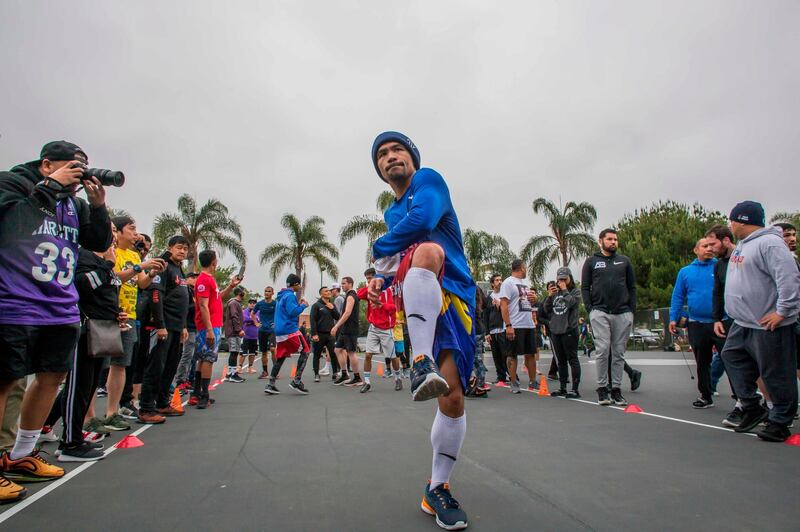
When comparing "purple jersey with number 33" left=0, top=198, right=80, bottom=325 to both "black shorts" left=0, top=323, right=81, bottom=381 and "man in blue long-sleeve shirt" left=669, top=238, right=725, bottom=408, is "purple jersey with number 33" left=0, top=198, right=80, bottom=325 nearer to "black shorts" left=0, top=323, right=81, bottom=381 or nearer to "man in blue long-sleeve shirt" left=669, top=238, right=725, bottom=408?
"black shorts" left=0, top=323, right=81, bottom=381

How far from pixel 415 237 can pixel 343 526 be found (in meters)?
1.38

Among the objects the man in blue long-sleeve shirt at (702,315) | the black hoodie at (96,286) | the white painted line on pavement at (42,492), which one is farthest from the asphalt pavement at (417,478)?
the black hoodie at (96,286)

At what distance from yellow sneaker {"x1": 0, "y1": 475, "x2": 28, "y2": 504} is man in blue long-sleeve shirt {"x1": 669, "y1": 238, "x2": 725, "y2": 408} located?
255 inches

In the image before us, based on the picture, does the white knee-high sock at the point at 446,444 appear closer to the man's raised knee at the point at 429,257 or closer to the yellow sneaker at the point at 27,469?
the man's raised knee at the point at 429,257

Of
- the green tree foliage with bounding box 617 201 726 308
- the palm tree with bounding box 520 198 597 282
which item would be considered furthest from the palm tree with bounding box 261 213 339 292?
the green tree foliage with bounding box 617 201 726 308

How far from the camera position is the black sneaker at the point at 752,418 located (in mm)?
4250

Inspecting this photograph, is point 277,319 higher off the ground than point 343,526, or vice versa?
point 277,319

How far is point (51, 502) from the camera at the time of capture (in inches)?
103

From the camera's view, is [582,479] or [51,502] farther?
[582,479]

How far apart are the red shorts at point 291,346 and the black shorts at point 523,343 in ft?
11.5

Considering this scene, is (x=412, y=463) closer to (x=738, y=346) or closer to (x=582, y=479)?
(x=582, y=479)

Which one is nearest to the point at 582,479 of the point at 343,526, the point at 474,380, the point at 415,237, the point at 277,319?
the point at 343,526

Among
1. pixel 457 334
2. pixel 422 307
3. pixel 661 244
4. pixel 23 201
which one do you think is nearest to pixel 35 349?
pixel 23 201

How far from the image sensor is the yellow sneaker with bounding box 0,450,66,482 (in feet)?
9.84
